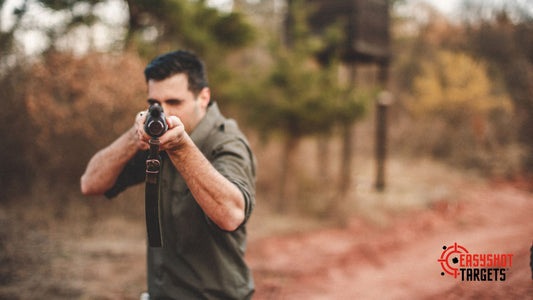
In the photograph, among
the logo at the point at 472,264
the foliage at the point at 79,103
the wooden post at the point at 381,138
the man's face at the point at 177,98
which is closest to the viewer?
the man's face at the point at 177,98

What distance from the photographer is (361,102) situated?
731 cm

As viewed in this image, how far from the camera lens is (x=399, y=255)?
5.94m

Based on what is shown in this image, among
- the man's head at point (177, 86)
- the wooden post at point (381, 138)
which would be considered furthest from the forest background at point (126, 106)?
the man's head at point (177, 86)

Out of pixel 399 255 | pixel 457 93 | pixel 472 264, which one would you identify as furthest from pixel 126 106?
pixel 457 93

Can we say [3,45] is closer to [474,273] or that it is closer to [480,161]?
[474,273]

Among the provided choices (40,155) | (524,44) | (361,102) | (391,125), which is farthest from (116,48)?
(524,44)

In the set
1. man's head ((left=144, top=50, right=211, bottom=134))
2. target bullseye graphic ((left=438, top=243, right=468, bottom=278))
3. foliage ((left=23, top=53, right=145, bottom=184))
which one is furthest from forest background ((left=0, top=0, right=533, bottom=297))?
man's head ((left=144, top=50, right=211, bottom=134))

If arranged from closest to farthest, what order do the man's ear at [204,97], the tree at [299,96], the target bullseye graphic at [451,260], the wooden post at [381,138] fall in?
the man's ear at [204,97] < the target bullseye graphic at [451,260] < the tree at [299,96] < the wooden post at [381,138]

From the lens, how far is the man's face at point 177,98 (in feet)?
6.18

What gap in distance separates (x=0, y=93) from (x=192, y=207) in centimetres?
617

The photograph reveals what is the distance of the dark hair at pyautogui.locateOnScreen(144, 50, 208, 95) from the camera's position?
6.19ft

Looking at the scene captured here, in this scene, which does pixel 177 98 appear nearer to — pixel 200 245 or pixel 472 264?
pixel 200 245

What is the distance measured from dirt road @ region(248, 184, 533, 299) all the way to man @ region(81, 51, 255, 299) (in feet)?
8.92

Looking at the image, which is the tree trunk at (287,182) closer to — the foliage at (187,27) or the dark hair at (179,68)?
the foliage at (187,27)
